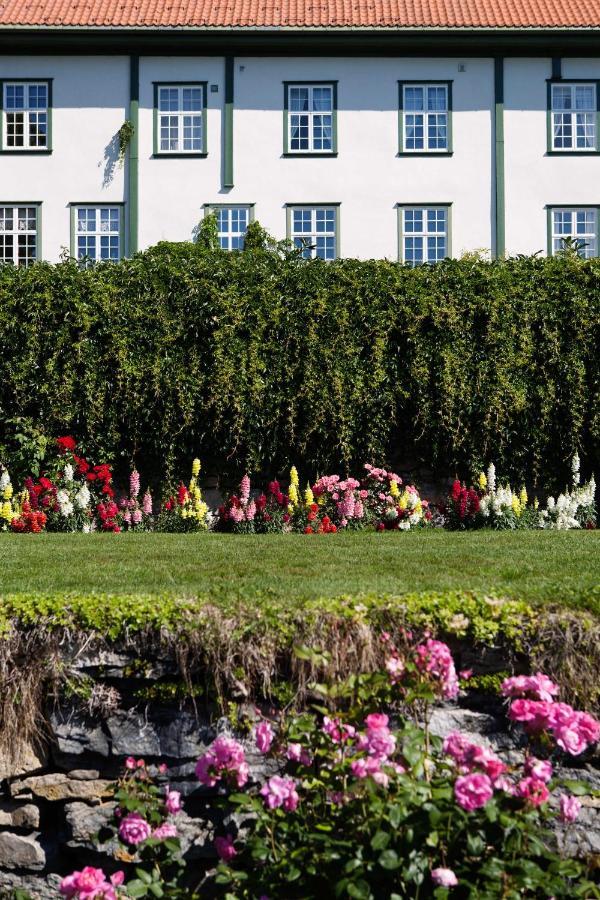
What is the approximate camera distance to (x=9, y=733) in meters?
4.16

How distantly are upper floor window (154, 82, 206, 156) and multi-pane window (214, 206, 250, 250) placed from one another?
4.56 feet

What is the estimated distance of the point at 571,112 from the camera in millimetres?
19359

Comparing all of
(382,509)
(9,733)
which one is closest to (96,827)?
(9,733)

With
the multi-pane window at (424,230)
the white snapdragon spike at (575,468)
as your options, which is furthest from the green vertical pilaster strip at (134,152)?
the white snapdragon spike at (575,468)

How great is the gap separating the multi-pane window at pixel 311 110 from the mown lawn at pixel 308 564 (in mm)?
13321

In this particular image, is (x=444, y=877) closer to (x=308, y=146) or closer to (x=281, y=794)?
(x=281, y=794)

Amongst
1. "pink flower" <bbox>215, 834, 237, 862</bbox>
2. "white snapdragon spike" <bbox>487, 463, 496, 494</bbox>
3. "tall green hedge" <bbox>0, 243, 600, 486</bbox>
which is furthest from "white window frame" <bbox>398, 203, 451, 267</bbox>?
"pink flower" <bbox>215, 834, 237, 862</bbox>

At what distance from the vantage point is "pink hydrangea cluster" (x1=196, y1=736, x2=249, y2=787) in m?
3.44

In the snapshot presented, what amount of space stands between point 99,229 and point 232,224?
302cm

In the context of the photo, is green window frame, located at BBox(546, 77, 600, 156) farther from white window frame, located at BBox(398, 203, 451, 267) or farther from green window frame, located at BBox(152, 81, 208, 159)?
green window frame, located at BBox(152, 81, 208, 159)

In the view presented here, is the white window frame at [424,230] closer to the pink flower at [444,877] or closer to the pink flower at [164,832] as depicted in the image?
the pink flower at [164,832]

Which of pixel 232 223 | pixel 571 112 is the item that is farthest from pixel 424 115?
pixel 232 223

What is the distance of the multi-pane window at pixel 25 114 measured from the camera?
19312mm

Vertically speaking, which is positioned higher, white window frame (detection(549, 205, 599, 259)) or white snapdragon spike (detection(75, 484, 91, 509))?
white window frame (detection(549, 205, 599, 259))
